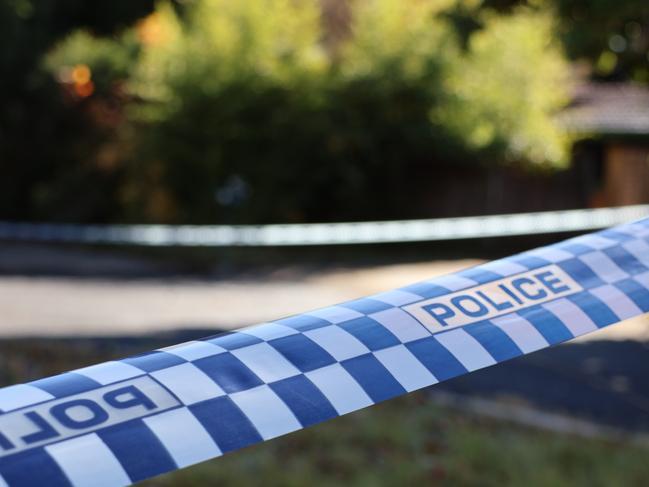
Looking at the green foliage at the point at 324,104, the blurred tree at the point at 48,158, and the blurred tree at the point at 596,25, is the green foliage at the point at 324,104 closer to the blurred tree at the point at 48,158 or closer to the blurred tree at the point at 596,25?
the blurred tree at the point at 48,158

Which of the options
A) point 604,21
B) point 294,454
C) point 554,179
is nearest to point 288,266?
point 554,179

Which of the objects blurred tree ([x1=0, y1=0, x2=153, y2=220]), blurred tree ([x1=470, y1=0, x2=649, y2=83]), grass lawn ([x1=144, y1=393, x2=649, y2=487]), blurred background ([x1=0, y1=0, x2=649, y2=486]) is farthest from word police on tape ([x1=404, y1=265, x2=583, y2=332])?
blurred tree ([x1=0, y1=0, x2=153, y2=220])

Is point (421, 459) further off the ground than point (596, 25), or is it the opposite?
point (596, 25)

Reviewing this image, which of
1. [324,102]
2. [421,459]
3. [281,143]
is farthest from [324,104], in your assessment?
[421,459]

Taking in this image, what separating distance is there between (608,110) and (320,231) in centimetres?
691

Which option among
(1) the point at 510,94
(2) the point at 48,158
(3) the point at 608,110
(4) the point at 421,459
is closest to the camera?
(4) the point at 421,459

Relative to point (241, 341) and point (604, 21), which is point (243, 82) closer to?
point (604, 21)

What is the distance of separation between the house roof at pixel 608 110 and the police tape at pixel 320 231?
1731 mm

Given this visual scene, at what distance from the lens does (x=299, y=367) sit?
69.4 inches

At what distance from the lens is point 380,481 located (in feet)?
17.5

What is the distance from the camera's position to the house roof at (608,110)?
819 inches

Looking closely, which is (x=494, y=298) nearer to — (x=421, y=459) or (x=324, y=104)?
(x=421, y=459)

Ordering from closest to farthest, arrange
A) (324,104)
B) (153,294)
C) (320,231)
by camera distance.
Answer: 1. (153,294)
2. (324,104)
3. (320,231)

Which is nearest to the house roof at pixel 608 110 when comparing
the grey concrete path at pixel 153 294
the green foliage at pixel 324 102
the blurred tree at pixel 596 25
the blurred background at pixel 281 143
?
the blurred background at pixel 281 143
